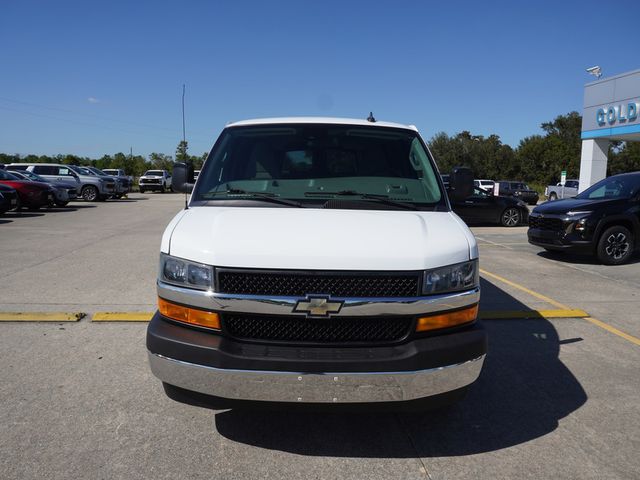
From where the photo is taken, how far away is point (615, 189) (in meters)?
9.64

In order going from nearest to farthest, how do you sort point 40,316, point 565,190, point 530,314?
point 40,316 → point 530,314 → point 565,190

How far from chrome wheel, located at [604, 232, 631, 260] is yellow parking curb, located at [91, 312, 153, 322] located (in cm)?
798

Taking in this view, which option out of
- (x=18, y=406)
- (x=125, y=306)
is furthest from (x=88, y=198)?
(x=18, y=406)

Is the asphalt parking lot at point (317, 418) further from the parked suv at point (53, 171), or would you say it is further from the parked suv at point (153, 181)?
the parked suv at point (153, 181)

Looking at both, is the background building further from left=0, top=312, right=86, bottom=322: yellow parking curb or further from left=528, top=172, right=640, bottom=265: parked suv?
left=0, top=312, right=86, bottom=322: yellow parking curb

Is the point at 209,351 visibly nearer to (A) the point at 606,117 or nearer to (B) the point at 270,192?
(B) the point at 270,192

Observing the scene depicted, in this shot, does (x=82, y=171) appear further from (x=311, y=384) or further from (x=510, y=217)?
(x=311, y=384)

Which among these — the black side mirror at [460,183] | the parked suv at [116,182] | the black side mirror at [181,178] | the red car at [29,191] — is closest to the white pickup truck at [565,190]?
the parked suv at [116,182]

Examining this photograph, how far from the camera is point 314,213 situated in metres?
3.22

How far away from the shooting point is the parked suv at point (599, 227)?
8945 millimetres

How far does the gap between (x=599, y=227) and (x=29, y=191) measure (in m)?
17.8

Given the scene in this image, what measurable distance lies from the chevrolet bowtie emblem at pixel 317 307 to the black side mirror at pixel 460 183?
2.12 m

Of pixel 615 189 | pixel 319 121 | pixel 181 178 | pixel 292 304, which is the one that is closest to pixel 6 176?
pixel 181 178

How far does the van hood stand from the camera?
2.65 m
